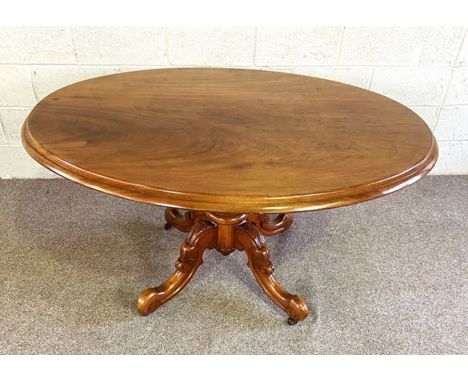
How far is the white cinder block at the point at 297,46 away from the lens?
4.46 ft

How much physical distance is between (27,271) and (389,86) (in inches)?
58.0

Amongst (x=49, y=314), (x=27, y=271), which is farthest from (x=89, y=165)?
(x=27, y=271)

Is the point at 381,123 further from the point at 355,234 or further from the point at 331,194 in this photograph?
the point at 355,234

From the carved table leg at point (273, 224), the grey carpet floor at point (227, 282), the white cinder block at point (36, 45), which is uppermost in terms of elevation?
the white cinder block at point (36, 45)

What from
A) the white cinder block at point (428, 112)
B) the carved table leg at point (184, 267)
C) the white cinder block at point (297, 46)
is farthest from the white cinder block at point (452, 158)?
the carved table leg at point (184, 267)

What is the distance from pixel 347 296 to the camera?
3.73 feet

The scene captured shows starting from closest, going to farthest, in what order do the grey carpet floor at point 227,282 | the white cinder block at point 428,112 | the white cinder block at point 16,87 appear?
the grey carpet floor at point 227,282, the white cinder block at point 16,87, the white cinder block at point 428,112

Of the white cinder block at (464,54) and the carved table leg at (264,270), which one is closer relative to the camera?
the carved table leg at (264,270)

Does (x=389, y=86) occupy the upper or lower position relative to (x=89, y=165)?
lower

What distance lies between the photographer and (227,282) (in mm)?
1173

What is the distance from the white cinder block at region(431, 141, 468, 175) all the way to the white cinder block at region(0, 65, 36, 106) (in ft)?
5.64

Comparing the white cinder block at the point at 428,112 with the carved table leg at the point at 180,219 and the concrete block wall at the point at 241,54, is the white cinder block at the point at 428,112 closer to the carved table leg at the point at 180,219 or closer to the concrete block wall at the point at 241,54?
the concrete block wall at the point at 241,54

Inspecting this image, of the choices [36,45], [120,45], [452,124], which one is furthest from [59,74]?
[452,124]

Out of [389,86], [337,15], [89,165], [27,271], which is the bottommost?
[27,271]
